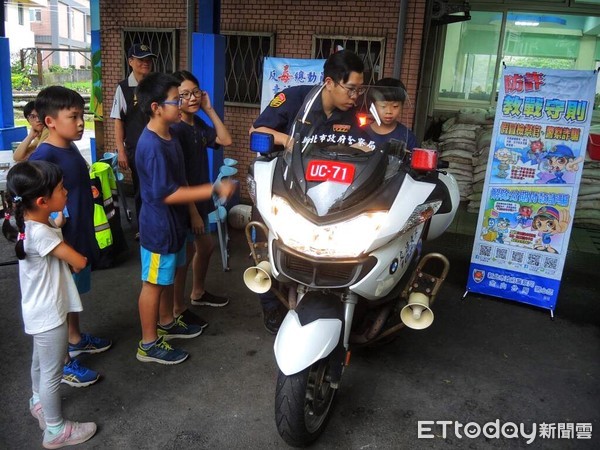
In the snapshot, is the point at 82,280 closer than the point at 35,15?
Yes

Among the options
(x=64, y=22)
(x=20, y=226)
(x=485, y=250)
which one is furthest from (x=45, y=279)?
(x=64, y=22)

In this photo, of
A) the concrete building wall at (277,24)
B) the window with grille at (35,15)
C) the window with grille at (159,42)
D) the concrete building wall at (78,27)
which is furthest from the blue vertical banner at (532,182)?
the concrete building wall at (78,27)

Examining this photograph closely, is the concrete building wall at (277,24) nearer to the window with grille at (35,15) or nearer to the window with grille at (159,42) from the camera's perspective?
the window with grille at (159,42)

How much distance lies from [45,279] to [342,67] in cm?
205

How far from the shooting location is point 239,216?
19.2 feet

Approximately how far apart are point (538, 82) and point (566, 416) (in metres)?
2.37

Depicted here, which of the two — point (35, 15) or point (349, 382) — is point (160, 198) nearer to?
point (349, 382)

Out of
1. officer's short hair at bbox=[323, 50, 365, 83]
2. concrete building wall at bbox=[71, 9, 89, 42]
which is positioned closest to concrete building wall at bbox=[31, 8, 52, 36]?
concrete building wall at bbox=[71, 9, 89, 42]

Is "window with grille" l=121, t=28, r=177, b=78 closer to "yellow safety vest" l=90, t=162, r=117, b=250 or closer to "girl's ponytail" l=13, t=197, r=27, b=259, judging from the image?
"yellow safety vest" l=90, t=162, r=117, b=250

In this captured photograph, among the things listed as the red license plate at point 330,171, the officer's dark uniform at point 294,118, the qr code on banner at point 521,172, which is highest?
the officer's dark uniform at point 294,118

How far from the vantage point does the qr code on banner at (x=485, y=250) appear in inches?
169

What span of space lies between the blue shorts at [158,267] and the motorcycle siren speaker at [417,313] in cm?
135

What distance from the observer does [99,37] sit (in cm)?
801

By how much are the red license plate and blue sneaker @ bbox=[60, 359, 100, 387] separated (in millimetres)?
1700
